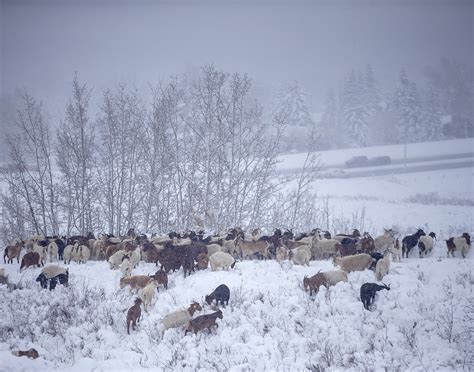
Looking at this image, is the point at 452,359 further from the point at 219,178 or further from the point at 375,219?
the point at 375,219

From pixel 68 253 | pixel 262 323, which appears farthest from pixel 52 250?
pixel 262 323

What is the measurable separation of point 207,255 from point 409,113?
63.5m

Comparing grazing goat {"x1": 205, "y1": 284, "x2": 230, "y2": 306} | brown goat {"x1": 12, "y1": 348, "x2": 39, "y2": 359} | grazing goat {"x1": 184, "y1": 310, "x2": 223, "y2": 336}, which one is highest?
grazing goat {"x1": 205, "y1": 284, "x2": 230, "y2": 306}

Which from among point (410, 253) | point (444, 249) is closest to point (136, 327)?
point (410, 253)

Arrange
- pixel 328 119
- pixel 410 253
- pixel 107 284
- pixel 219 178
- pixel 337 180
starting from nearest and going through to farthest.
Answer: pixel 107 284 < pixel 410 253 < pixel 219 178 < pixel 337 180 < pixel 328 119

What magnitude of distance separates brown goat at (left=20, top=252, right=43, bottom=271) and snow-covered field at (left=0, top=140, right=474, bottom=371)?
1.45 feet

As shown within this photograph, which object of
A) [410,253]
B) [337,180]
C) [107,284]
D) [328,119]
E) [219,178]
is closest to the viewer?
[107,284]

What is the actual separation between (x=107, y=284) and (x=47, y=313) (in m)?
1.60

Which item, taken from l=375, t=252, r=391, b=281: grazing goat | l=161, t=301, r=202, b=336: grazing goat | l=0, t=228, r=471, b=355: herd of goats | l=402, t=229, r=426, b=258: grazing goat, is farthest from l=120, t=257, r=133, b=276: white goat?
l=402, t=229, r=426, b=258: grazing goat

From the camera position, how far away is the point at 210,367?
7.38 metres

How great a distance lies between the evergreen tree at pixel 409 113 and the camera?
214 ft

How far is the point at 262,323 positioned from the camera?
838 cm

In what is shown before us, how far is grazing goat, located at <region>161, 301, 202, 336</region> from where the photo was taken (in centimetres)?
830

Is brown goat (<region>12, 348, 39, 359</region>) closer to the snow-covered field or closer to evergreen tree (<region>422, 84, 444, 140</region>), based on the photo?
the snow-covered field
